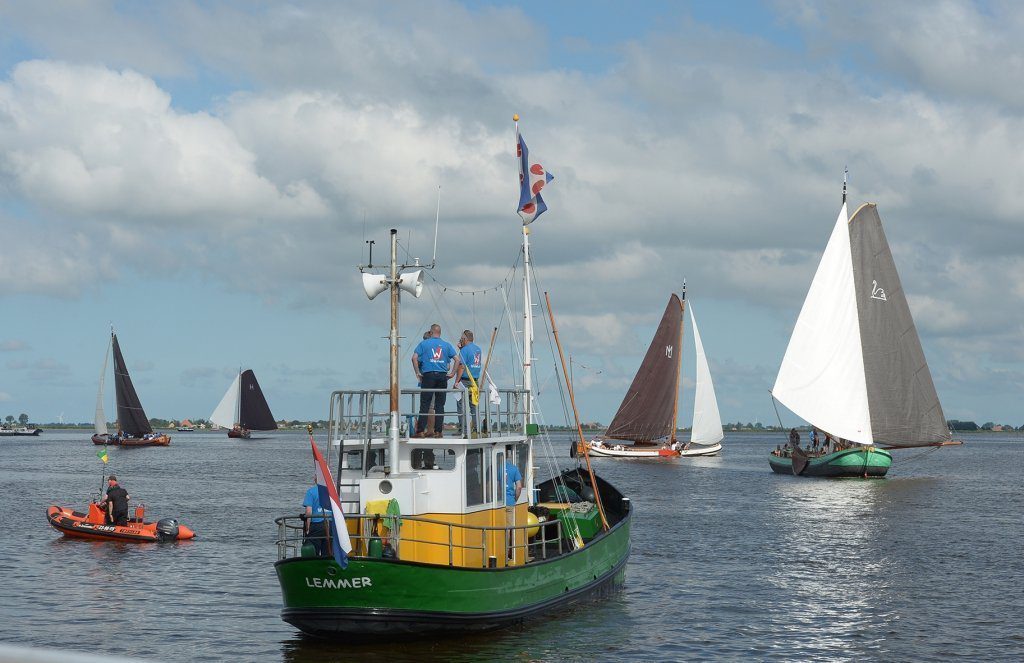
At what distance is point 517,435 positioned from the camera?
23.3 metres

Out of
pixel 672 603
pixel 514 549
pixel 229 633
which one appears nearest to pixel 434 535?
pixel 514 549

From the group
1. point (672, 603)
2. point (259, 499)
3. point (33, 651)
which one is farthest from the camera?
point (259, 499)

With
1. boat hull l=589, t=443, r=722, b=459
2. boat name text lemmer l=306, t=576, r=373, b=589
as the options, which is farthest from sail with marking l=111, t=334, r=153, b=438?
boat name text lemmer l=306, t=576, r=373, b=589

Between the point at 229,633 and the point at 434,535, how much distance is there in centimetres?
556

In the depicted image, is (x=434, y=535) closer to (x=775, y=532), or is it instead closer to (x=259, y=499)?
(x=775, y=532)

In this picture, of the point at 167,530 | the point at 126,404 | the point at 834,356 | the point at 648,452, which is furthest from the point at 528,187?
the point at 126,404

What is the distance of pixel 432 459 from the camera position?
824 inches

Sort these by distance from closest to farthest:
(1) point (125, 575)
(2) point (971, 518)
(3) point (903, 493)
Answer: (1) point (125, 575), (2) point (971, 518), (3) point (903, 493)

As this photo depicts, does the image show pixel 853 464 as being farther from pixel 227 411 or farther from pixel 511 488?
pixel 227 411

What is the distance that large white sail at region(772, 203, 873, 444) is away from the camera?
227ft

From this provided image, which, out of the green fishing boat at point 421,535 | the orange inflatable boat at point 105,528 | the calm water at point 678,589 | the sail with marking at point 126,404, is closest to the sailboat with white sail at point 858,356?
the calm water at point 678,589

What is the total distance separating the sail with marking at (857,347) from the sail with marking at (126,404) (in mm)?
80607

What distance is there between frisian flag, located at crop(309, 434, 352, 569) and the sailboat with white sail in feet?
182

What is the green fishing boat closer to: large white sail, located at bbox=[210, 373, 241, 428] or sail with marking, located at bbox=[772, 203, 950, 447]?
sail with marking, located at bbox=[772, 203, 950, 447]
